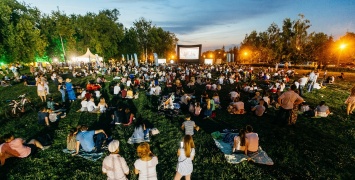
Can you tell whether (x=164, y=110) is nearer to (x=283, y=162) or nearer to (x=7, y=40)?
(x=283, y=162)

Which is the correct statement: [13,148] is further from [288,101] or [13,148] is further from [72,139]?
[288,101]

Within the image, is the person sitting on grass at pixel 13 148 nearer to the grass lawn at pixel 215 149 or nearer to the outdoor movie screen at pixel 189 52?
the grass lawn at pixel 215 149

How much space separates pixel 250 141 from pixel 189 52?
133ft

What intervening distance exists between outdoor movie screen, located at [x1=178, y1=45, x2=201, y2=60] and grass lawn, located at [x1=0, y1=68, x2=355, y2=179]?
116 ft

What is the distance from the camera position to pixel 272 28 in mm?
59000

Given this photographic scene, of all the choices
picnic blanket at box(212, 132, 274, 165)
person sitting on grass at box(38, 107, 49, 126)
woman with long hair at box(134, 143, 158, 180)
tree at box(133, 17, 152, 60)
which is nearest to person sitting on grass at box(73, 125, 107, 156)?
person sitting on grass at box(38, 107, 49, 126)

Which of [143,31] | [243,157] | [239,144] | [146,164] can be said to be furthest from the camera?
[143,31]

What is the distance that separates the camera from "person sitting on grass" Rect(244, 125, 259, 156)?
6207mm

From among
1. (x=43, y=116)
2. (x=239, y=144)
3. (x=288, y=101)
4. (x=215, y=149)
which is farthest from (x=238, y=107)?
(x=43, y=116)

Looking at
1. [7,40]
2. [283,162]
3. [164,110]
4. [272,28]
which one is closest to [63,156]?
[164,110]

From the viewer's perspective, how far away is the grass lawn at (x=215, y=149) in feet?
18.7

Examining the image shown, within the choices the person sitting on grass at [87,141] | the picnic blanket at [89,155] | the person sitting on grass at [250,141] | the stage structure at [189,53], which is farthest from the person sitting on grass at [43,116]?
the stage structure at [189,53]

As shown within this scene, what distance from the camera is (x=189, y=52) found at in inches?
1783

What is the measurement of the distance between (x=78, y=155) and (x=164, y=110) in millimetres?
5323
